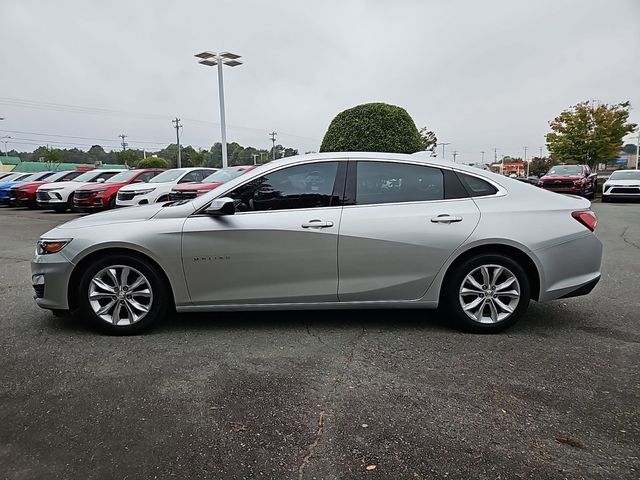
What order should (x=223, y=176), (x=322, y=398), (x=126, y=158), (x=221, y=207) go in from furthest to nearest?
1. (x=126, y=158)
2. (x=223, y=176)
3. (x=221, y=207)
4. (x=322, y=398)

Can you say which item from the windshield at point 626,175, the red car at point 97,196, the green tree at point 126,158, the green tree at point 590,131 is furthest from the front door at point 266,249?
the green tree at point 126,158

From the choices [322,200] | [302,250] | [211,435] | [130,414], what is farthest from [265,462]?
[322,200]

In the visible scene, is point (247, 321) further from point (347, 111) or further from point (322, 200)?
point (347, 111)

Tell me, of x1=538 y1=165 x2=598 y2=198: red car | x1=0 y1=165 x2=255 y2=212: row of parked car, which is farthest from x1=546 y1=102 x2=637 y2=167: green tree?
x1=0 y1=165 x2=255 y2=212: row of parked car

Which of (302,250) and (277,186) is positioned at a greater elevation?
(277,186)

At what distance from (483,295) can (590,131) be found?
27742 millimetres

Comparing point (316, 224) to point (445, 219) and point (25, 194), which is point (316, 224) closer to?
point (445, 219)

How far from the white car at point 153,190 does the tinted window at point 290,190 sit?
31.0 feet

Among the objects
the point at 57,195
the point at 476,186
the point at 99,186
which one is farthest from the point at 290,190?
the point at 57,195

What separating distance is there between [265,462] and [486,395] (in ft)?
4.75

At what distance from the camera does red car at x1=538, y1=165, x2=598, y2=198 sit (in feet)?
62.8

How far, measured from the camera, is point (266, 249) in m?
3.86

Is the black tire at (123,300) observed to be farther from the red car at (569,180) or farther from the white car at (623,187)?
the white car at (623,187)

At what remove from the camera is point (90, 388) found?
305 cm
